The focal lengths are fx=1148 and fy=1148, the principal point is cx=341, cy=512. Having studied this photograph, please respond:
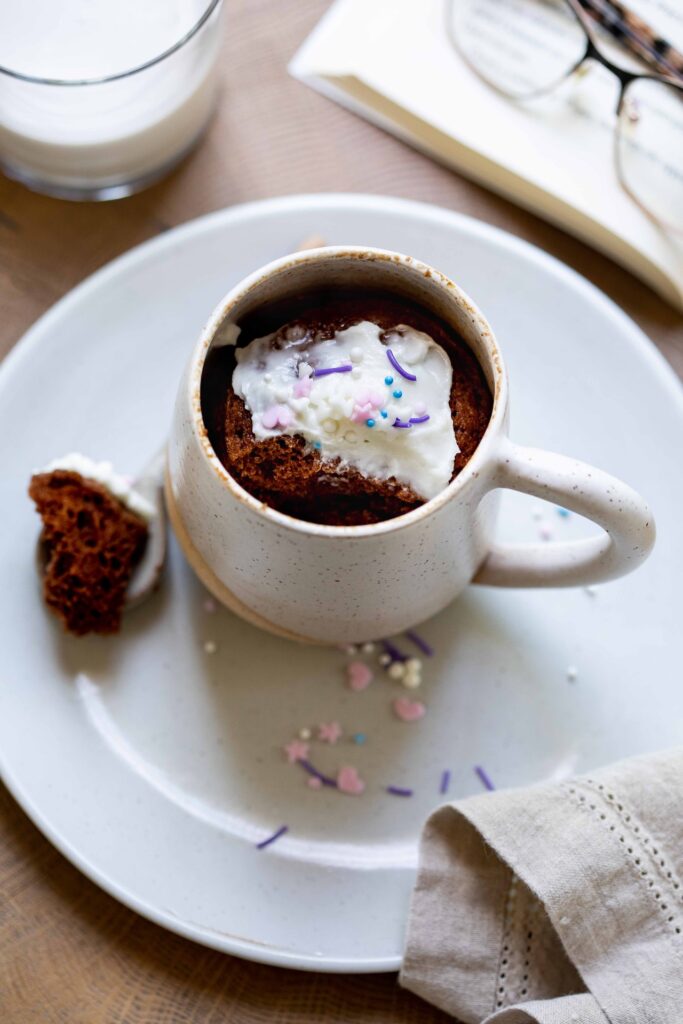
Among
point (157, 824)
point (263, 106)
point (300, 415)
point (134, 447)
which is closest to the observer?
point (300, 415)

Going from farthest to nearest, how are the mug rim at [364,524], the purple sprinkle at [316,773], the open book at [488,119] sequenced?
the open book at [488,119]
the purple sprinkle at [316,773]
the mug rim at [364,524]

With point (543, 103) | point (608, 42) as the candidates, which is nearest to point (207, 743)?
point (543, 103)

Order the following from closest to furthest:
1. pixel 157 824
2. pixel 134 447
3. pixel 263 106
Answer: pixel 157 824
pixel 134 447
pixel 263 106

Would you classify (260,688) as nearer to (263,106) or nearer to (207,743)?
(207,743)

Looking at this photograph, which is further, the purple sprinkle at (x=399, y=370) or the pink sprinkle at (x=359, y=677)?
the pink sprinkle at (x=359, y=677)

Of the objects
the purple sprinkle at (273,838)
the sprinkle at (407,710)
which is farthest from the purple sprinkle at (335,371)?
the purple sprinkle at (273,838)

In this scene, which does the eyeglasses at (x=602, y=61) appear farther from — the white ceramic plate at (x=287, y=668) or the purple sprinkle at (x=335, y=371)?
the purple sprinkle at (x=335, y=371)

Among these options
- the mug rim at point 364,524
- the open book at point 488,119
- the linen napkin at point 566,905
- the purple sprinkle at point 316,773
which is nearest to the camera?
the mug rim at point 364,524
